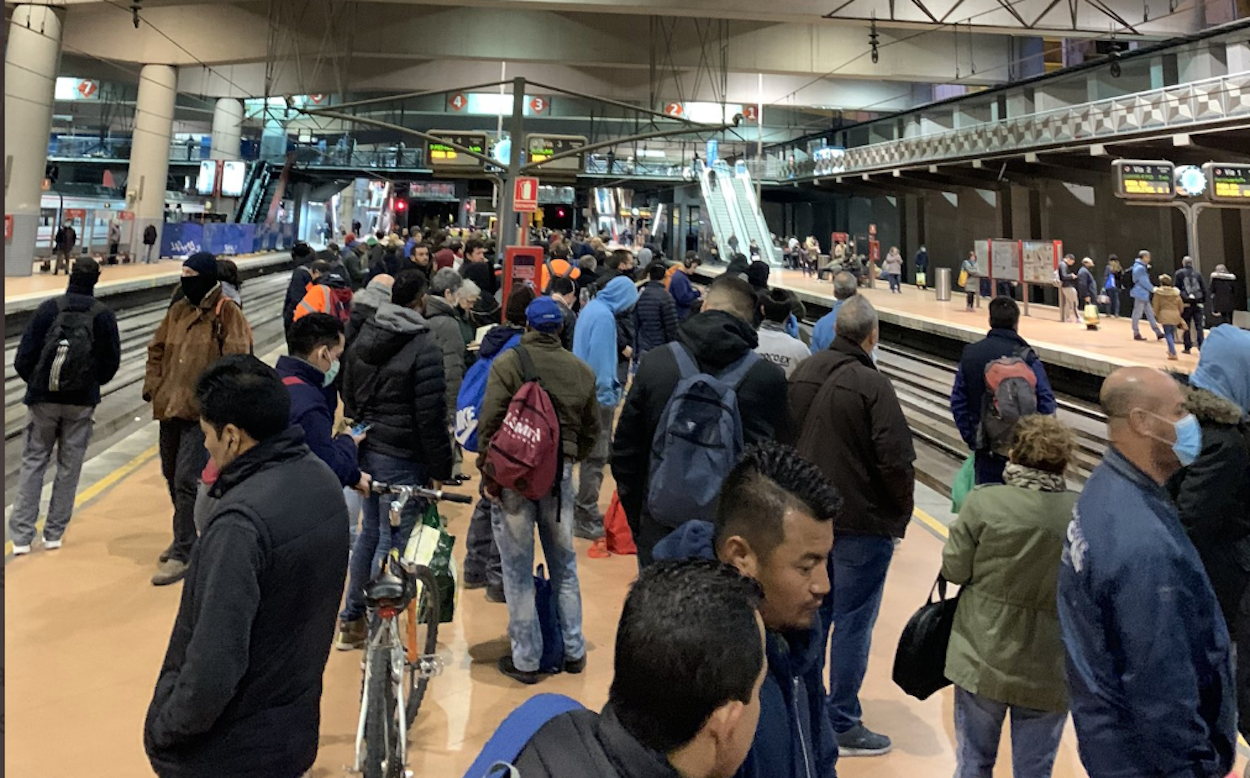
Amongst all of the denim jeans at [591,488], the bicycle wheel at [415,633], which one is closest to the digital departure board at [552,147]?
the denim jeans at [591,488]

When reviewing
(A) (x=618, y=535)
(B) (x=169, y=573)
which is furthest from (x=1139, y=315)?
(B) (x=169, y=573)

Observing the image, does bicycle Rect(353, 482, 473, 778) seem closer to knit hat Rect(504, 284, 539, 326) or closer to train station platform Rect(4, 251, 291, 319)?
knit hat Rect(504, 284, 539, 326)

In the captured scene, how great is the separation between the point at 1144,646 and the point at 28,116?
19.5 meters

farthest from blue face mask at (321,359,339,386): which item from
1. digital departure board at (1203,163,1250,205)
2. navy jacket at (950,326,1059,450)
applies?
digital departure board at (1203,163,1250,205)

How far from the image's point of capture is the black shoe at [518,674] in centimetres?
409

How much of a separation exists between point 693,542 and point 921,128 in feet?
100

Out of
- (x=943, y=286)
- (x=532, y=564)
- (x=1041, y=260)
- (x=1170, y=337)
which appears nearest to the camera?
(x=532, y=564)

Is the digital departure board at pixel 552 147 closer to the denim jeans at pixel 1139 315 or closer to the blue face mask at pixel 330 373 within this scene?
the denim jeans at pixel 1139 315

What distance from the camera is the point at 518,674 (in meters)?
4.12

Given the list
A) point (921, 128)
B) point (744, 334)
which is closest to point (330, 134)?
point (921, 128)

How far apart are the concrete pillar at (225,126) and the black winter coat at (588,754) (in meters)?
33.6

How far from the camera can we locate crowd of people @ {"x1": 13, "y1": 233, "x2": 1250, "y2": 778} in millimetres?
1463

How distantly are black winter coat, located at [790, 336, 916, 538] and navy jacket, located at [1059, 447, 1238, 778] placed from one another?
124cm

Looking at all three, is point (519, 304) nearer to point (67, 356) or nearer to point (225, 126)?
point (67, 356)
